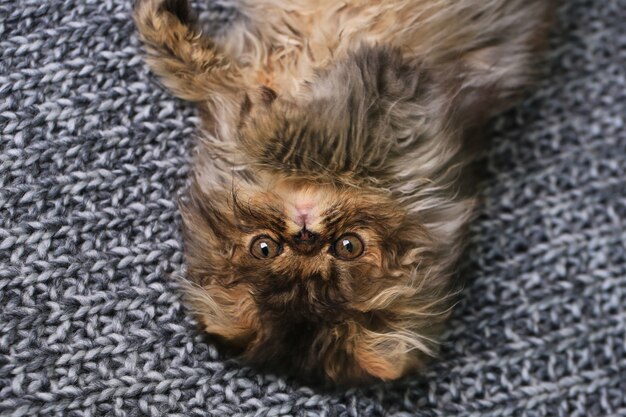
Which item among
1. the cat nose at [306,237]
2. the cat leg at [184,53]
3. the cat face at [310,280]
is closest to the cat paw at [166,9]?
the cat leg at [184,53]

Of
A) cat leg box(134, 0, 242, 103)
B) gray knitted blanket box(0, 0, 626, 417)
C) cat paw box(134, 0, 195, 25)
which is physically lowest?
gray knitted blanket box(0, 0, 626, 417)

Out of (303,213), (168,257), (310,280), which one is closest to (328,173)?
(303,213)

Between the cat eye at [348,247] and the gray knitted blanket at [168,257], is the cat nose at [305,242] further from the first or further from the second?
the gray knitted blanket at [168,257]

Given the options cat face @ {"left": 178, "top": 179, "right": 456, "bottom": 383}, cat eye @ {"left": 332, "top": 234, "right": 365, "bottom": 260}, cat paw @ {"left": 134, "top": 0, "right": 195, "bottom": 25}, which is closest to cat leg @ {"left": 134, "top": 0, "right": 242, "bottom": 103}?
cat paw @ {"left": 134, "top": 0, "right": 195, "bottom": 25}

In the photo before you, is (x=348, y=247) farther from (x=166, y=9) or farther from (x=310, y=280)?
(x=166, y=9)

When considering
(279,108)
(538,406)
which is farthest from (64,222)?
(538,406)

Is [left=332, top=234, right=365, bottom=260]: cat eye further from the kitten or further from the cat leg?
the cat leg
